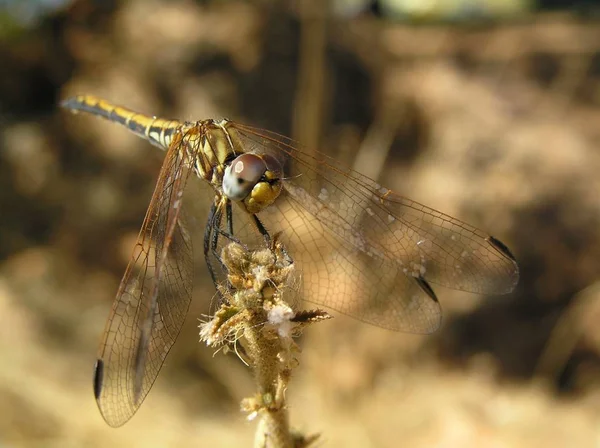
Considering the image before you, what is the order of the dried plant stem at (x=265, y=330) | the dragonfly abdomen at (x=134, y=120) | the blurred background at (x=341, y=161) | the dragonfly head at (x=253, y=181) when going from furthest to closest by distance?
the blurred background at (x=341, y=161) < the dragonfly abdomen at (x=134, y=120) < the dragonfly head at (x=253, y=181) < the dried plant stem at (x=265, y=330)

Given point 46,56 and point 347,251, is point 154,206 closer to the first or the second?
point 347,251

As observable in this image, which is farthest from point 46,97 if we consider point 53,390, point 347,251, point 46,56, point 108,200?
point 347,251

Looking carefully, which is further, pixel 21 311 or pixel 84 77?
pixel 84 77

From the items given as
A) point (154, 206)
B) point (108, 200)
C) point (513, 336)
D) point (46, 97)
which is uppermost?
point (46, 97)

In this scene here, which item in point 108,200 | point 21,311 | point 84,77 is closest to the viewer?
point 21,311

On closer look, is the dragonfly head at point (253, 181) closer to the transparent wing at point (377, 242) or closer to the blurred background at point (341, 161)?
the transparent wing at point (377, 242)

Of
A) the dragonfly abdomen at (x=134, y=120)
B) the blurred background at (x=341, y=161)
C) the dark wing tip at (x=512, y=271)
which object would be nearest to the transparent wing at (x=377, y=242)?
the dark wing tip at (x=512, y=271)

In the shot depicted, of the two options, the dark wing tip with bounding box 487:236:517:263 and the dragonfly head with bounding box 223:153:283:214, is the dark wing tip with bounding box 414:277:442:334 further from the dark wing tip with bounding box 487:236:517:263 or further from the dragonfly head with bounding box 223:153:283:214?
the dragonfly head with bounding box 223:153:283:214

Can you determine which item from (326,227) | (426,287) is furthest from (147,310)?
(426,287)
